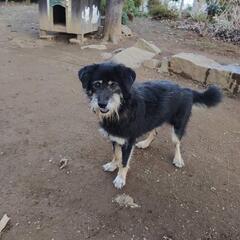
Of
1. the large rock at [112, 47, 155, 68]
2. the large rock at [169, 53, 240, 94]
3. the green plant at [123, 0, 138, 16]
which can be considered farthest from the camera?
the green plant at [123, 0, 138, 16]

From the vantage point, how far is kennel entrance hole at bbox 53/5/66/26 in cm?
866

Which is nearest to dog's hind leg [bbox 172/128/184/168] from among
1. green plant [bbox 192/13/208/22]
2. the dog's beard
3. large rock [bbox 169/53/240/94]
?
the dog's beard

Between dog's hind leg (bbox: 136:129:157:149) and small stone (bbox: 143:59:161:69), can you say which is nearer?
dog's hind leg (bbox: 136:129:157:149)

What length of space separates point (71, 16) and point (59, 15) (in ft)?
3.12

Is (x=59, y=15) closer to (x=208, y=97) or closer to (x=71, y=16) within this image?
(x=71, y=16)

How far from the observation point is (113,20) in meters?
8.47

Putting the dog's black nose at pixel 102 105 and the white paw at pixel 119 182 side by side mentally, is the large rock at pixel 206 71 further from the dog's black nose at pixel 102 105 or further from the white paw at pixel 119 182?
the dog's black nose at pixel 102 105

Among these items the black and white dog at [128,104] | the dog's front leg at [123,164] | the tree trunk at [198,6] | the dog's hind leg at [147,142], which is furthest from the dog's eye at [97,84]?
the tree trunk at [198,6]

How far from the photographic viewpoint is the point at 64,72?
6539 millimetres

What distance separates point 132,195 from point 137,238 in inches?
22.2

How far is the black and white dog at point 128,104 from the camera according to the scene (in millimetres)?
2900

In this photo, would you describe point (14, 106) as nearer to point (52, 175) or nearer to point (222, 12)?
point (52, 175)

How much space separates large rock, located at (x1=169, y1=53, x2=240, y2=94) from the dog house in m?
2.60

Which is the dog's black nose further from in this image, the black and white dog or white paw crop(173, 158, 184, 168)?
white paw crop(173, 158, 184, 168)
